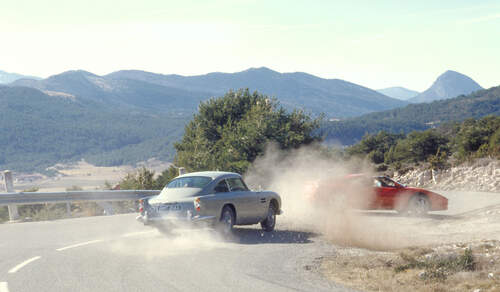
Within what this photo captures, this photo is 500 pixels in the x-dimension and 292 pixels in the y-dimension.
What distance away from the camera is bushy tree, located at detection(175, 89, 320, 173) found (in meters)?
36.2

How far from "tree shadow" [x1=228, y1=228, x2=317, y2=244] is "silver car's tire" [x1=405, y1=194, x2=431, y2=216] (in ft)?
18.8

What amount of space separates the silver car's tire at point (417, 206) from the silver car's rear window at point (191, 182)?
26.9 ft

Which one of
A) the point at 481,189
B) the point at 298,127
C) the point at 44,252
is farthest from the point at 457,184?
the point at 44,252

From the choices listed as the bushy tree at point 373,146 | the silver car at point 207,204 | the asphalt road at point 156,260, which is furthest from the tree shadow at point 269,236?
the bushy tree at point 373,146

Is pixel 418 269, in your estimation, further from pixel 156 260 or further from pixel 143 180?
pixel 143 180

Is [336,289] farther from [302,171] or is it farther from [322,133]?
[322,133]

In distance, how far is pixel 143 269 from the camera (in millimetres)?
9141

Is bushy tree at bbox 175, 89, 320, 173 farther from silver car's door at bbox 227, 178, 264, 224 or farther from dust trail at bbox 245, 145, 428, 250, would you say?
silver car's door at bbox 227, 178, 264, 224

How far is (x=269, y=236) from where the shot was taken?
45.2 feet

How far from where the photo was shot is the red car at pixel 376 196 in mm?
18828

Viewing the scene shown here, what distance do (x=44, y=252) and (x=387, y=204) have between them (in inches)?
453

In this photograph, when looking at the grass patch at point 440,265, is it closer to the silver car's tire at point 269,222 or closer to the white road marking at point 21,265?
the silver car's tire at point 269,222

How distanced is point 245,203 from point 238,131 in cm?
2399

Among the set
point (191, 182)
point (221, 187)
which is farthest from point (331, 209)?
point (191, 182)
